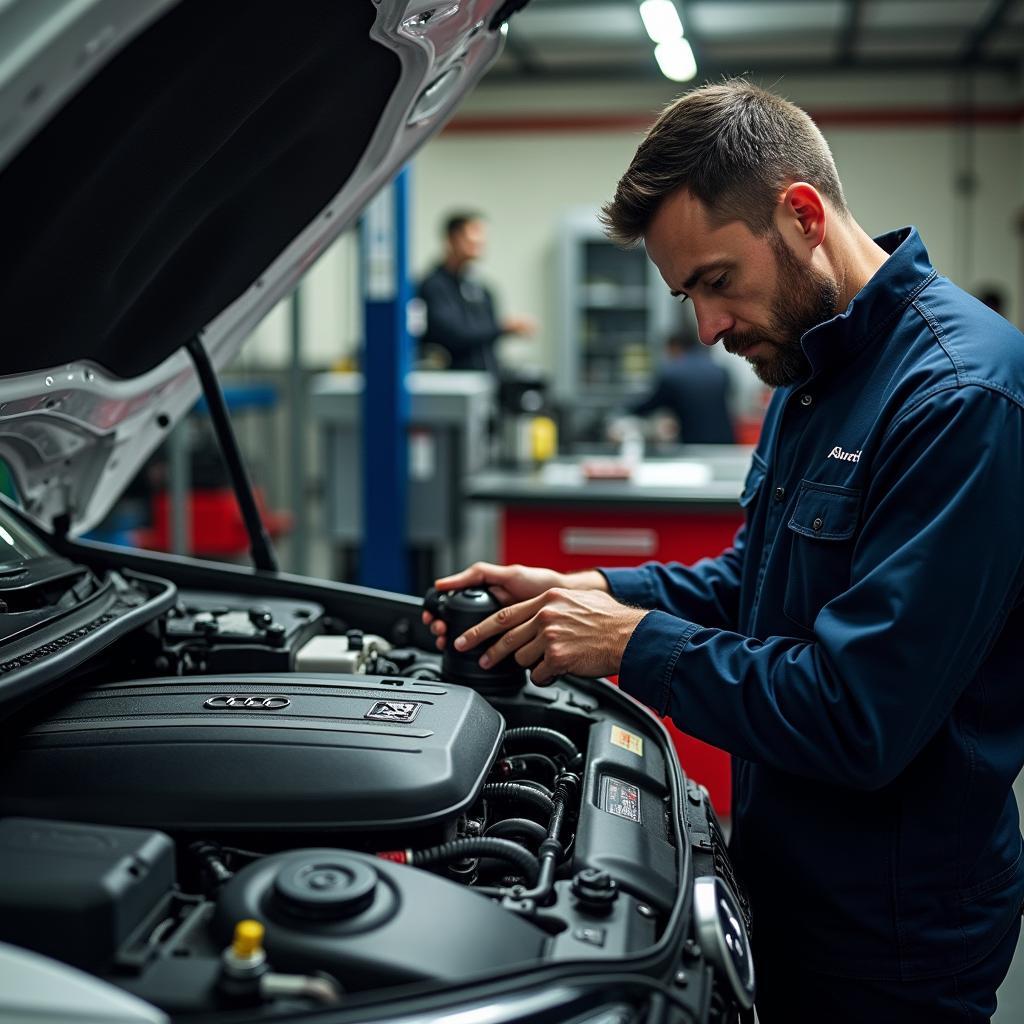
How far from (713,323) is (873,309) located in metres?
0.19

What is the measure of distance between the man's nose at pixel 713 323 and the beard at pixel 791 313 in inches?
0.7

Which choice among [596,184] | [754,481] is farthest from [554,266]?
[754,481]

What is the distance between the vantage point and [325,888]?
3.00ft

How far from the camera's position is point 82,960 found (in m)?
0.88

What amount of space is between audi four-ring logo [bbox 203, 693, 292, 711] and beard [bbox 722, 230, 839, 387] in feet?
2.25

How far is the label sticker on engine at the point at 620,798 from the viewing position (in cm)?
124

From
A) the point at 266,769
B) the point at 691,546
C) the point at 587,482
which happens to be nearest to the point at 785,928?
the point at 266,769

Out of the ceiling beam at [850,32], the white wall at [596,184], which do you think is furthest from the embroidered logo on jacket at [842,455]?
the white wall at [596,184]

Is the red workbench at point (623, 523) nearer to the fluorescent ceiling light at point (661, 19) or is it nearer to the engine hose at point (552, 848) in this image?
the fluorescent ceiling light at point (661, 19)

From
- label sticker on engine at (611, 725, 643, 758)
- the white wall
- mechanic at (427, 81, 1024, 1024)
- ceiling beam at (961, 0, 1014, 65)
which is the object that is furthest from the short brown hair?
the white wall

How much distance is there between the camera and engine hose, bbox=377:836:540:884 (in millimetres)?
1091

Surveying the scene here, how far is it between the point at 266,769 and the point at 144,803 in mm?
121

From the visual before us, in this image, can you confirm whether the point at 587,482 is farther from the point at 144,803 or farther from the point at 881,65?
the point at 881,65

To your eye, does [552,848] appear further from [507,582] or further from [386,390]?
[386,390]
